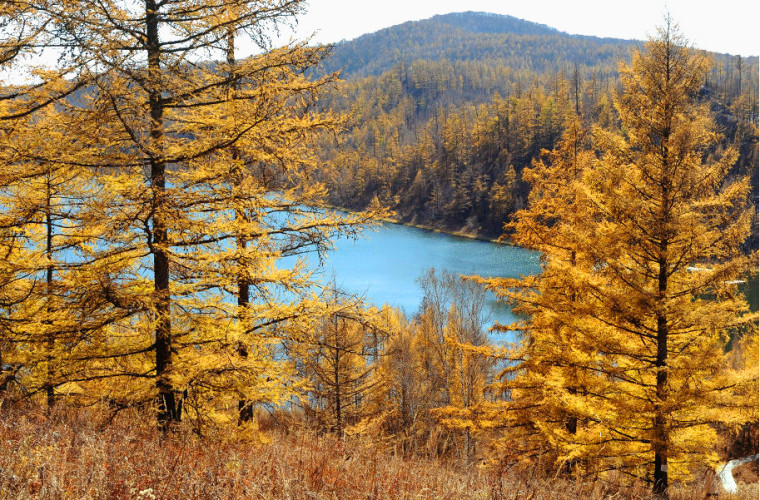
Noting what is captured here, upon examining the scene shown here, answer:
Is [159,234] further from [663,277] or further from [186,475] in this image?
[663,277]

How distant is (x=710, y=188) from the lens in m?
7.37

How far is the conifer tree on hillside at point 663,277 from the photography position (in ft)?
23.3

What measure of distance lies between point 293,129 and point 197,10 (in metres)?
1.81

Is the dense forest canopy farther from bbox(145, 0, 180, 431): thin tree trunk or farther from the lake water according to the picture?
the lake water

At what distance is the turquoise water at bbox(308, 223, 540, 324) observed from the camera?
4372 centimetres

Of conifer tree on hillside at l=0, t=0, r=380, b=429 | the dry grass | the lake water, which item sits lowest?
the lake water

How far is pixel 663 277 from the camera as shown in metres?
7.55

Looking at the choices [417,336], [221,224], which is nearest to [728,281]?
[221,224]

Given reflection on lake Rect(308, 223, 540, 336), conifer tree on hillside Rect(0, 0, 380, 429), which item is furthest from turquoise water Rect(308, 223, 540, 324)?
conifer tree on hillside Rect(0, 0, 380, 429)

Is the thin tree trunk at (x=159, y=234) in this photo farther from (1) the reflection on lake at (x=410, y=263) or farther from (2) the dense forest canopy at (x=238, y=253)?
(1) the reflection on lake at (x=410, y=263)

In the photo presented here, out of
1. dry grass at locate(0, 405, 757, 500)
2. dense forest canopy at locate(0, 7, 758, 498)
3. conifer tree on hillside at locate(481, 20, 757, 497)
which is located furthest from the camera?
conifer tree on hillside at locate(481, 20, 757, 497)

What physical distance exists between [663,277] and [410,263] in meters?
47.9

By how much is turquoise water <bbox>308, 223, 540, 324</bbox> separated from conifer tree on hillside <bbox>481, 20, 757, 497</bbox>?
29.7m

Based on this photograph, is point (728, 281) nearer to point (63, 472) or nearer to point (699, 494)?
point (699, 494)
